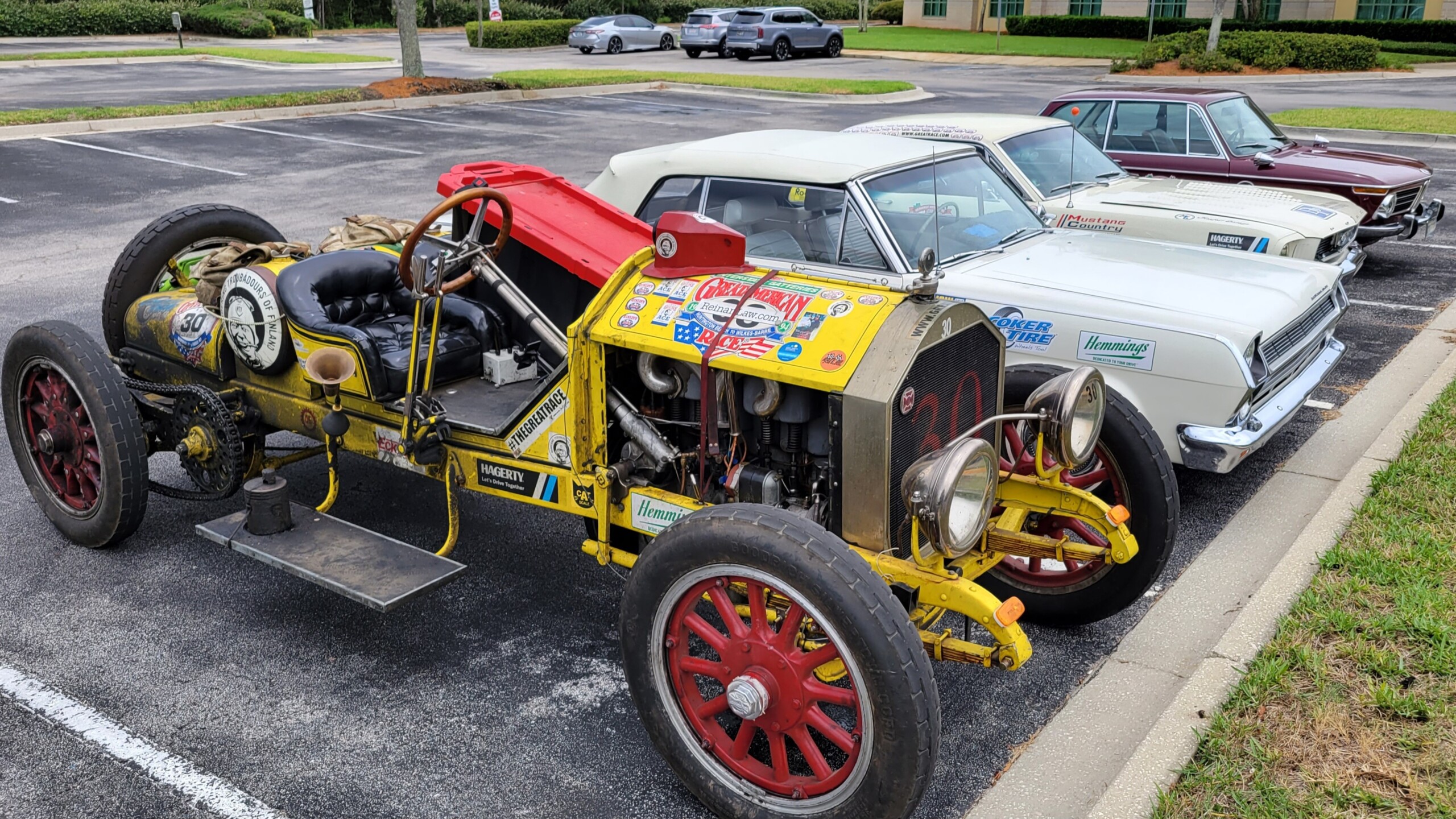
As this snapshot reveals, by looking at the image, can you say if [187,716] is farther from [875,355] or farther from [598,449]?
[875,355]

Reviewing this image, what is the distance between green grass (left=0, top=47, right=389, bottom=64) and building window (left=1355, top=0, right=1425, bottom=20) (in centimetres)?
3323

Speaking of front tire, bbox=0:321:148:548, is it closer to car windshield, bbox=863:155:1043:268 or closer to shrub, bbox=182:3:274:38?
car windshield, bbox=863:155:1043:268

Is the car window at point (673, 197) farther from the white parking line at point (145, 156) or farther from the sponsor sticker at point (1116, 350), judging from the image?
the white parking line at point (145, 156)

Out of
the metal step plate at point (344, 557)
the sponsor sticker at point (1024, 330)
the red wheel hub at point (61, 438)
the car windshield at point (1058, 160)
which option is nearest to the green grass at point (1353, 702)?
the sponsor sticker at point (1024, 330)

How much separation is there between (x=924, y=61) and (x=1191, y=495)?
31183mm

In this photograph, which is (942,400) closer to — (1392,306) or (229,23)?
(1392,306)

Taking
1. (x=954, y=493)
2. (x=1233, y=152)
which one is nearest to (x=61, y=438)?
(x=954, y=493)

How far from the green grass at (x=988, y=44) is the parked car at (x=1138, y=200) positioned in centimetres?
2776

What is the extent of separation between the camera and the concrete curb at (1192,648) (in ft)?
11.7

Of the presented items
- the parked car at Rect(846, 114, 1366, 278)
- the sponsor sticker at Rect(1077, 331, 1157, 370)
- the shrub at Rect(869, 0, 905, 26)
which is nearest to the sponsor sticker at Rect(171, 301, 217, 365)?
the sponsor sticker at Rect(1077, 331, 1157, 370)

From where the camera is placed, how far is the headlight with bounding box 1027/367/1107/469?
3.86 metres

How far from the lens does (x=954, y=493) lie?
11.0 feet

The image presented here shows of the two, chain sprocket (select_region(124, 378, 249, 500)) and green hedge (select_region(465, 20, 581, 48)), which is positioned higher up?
green hedge (select_region(465, 20, 581, 48))

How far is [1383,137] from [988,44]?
78.1 ft
